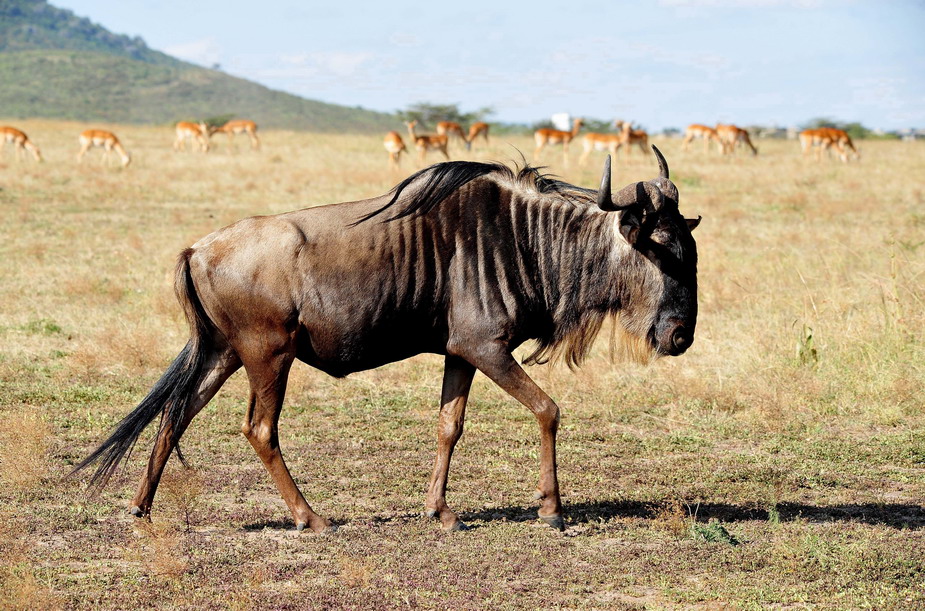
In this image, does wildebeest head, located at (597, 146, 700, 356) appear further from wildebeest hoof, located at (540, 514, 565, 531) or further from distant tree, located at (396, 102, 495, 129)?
distant tree, located at (396, 102, 495, 129)

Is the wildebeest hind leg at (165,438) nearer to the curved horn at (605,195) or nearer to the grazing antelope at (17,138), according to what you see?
the curved horn at (605,195)

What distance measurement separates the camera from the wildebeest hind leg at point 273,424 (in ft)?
15.8

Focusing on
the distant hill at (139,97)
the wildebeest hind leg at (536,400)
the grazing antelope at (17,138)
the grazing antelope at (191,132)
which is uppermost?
the distant hill at (139,97)

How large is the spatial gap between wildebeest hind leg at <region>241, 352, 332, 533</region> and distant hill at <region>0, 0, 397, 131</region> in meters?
88.9

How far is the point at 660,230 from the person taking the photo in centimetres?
497

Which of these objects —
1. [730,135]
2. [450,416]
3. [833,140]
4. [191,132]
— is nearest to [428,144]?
[191,132]

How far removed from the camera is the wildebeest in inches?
190

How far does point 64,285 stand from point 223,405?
460 cm

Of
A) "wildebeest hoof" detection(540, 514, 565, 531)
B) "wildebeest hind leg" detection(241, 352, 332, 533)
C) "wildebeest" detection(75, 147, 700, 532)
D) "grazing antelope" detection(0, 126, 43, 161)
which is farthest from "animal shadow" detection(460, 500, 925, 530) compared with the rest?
"grazing antelope" detection(0, 126, 43, 161)

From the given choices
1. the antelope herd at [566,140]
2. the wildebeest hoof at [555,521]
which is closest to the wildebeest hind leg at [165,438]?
the wildebeest hoof at [555,521]

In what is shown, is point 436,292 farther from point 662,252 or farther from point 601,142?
point 601,142

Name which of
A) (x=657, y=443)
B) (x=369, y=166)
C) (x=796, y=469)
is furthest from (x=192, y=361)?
(x=369, y=166)

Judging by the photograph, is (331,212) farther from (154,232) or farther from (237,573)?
(154,232)

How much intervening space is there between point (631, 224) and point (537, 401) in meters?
0.96
